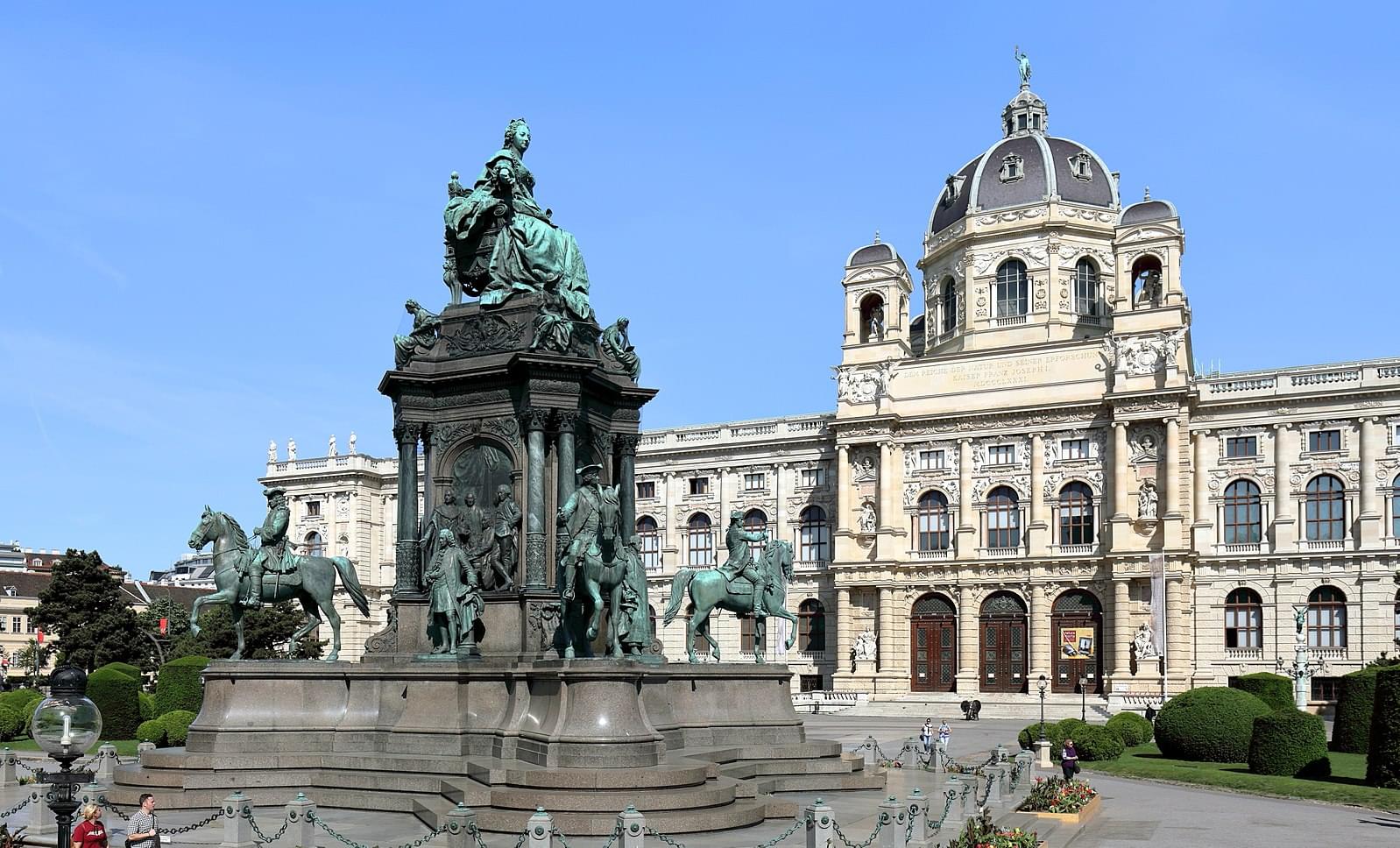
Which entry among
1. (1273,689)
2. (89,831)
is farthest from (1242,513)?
(89,831)

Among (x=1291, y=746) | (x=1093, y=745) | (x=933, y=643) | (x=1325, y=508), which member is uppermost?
(x=1325, y=508)

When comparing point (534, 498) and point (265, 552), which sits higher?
point (534, 498)

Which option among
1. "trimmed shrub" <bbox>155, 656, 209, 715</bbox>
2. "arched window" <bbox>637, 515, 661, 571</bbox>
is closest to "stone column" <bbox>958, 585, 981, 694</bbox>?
"arched window" <bbox>637, 515, 661, 571</bbox>

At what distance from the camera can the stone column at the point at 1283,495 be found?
73188 millimetres

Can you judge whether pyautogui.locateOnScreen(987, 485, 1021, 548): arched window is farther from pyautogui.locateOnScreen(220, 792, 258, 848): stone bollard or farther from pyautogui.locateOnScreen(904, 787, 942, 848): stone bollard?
pyautogui.locateOnScreen(220, 792, 258, 848): stone bollard

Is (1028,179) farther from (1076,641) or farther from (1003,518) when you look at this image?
(1076,641)

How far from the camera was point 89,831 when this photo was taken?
13039mm

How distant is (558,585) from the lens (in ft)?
76.7

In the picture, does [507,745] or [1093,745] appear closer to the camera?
[507,745]

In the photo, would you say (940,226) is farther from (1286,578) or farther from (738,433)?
(1286,578)

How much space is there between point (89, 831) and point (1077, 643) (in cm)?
6798

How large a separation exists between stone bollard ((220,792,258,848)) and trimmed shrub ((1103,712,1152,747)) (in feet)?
104

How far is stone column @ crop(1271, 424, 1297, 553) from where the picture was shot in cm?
7319

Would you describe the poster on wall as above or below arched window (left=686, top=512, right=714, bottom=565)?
below
